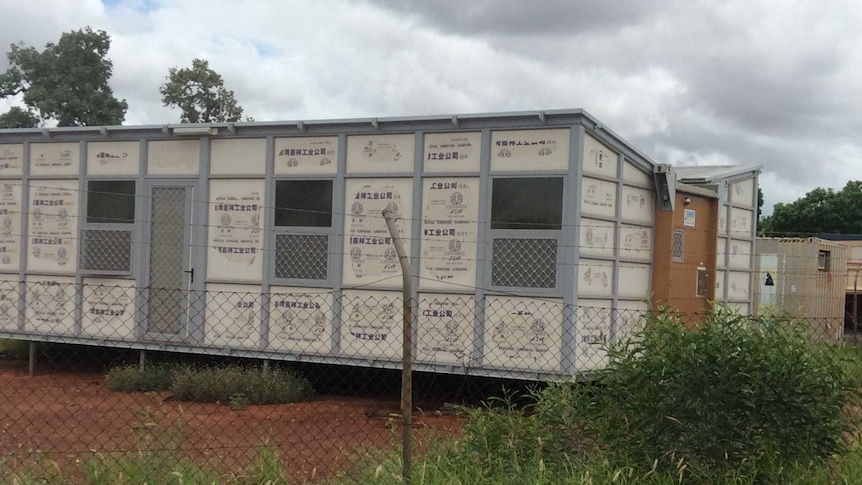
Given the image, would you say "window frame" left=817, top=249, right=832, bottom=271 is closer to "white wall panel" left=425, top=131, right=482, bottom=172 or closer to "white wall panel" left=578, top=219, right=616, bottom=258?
"white wall panel" left=578, top=219, right=616, bottom=258

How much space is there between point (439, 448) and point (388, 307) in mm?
4032

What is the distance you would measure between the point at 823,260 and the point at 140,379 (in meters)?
13.9

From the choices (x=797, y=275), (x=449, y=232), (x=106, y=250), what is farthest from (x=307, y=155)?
(x=797, y=275)

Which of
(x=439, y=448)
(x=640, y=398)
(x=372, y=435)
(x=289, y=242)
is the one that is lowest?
(x=372, y=435)

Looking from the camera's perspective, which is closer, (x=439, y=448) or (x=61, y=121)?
(x=439, y=448)

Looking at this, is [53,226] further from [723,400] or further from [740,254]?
[740,254]

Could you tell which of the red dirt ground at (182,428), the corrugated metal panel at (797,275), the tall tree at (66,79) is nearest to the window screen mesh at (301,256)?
the red dirt ground at (182,428)

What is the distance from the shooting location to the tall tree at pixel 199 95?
32031mm

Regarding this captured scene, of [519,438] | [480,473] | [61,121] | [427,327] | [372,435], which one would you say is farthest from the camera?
[61,121]

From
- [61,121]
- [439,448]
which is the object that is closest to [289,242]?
[439,448]

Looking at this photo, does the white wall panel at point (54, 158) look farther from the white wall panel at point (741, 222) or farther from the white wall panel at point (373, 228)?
the white wall panel at point (741, 222)

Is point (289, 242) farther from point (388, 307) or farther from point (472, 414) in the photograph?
point (472, 414)

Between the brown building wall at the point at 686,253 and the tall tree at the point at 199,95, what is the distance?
2409cm

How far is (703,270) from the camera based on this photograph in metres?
A: 11.0
